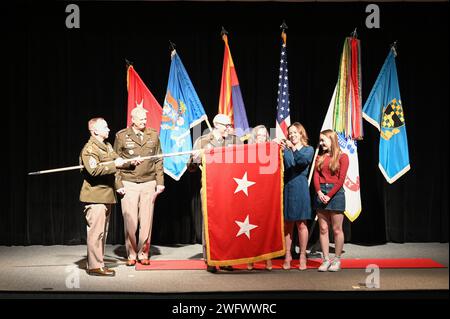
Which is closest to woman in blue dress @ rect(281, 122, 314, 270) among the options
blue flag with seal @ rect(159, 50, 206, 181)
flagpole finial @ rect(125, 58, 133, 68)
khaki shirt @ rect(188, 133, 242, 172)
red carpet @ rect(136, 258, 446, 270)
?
red carpet @ rect(136, 258, 446, 270)

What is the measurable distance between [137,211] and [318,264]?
190 centimetres

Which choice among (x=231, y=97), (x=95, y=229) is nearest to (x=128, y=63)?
(x=231, y=97)

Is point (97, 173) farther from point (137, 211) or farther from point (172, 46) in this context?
point (172, 46)

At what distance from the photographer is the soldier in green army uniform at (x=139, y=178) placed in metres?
6.07

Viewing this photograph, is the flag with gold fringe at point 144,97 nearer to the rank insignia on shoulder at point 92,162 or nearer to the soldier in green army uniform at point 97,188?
the soldier in green army uniform at point 97,188

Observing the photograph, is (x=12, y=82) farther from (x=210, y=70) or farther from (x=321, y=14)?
(x=321, y=14)

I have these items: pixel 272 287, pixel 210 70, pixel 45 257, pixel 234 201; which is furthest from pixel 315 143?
pixel 45 257

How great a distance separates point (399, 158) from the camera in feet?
23.1

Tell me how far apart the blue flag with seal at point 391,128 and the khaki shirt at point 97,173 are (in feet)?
10.2

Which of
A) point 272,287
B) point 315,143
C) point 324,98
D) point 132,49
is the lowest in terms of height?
point 272,287

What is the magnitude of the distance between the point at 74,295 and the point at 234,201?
164 cm

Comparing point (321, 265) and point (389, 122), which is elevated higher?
point (389, 122)

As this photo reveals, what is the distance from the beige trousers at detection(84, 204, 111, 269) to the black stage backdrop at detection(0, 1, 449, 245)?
1763 mm

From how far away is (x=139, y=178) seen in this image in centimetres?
610
